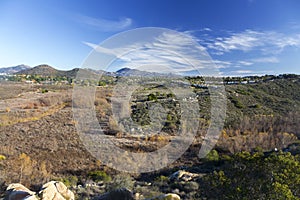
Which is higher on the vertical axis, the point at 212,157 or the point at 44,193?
the point at 44,193

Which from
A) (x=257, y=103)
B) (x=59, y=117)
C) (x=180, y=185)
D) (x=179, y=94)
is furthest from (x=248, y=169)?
(x=257, y=103)

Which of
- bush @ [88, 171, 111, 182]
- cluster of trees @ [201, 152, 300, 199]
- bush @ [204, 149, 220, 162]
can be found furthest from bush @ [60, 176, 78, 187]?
bush @ [204, 149, 220, 162]

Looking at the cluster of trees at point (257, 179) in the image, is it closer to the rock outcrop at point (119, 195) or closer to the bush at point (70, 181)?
the rock outcrop at point (119, 195)

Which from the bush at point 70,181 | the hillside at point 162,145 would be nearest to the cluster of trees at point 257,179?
the hillside at point 162,145

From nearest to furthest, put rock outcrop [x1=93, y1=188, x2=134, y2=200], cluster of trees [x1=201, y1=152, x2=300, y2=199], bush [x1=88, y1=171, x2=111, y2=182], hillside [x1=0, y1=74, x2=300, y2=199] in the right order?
1. cluster of trees [x1=201, y1=152, x2=300, y2=199]
2. hillside [x1=0, y1=74, x2=300, y2=199]
3. rock outcrop [x1=93, y1=188, x2=134, y2=200]
4. bush [x1=88, y1=171, x2=111, y2=182]

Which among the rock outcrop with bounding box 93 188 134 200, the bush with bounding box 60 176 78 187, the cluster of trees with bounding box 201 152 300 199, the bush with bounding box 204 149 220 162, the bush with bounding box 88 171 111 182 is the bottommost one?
the bush with bounding box 204 149 220 162

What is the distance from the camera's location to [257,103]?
31.5 m

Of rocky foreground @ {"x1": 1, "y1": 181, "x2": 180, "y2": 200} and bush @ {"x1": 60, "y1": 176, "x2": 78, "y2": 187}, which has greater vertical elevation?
rocky foreground @ {"x1": 1, "y1": 181, "x2": 180, "y2": 200}

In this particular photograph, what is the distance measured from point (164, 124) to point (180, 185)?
1297 centimetres

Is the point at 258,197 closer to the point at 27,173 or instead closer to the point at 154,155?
the point at 27,173

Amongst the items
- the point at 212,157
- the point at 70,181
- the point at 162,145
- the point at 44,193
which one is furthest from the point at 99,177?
the point at 162,145

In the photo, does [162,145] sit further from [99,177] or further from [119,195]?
[119,195]

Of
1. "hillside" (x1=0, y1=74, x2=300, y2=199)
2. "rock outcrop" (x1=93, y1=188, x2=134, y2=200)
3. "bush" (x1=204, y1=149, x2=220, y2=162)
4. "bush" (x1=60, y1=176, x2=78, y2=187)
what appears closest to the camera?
"hillside" (x1=0, y1=74, x2=300, y2=199)

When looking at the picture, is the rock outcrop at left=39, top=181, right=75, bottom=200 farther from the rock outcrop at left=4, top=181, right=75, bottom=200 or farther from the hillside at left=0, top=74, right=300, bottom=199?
the hillside at left=0, top=74, right=300, bottom=199
